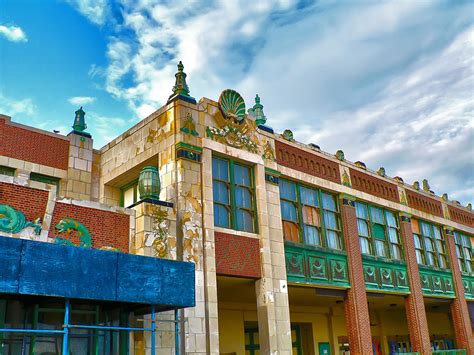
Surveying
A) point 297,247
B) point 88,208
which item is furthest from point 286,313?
point 88,208

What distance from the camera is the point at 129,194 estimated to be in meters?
18.2

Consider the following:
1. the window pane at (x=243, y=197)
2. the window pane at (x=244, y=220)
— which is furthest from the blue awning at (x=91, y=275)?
the window pane at (x=243, y=197)

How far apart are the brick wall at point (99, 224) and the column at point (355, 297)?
32.5 ft

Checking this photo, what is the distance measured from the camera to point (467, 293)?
27.8 meters

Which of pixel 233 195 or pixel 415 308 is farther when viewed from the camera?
Answer: pixel 415 308

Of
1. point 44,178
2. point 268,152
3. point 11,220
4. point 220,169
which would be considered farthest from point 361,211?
point 11,220

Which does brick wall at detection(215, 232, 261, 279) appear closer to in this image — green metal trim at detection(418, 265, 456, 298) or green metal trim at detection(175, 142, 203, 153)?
green metal trim at detection(175, 142, 203, 153)

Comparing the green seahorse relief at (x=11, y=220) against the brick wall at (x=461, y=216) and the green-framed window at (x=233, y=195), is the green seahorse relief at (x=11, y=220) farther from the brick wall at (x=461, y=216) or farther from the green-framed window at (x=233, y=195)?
the brick wall at (x=461, y=216)

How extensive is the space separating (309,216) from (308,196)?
818 mm

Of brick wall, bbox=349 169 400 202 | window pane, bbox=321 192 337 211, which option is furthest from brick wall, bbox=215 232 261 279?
brick wall, bbox=349 169 400 202

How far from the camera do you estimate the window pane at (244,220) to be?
1673cm

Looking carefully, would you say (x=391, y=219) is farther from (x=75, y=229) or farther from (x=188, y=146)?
(x=75, y=229)

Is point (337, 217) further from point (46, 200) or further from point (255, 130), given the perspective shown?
point (46, 200)

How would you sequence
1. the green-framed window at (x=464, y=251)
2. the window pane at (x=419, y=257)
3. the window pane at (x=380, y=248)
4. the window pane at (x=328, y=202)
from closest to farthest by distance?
the window pane at (x=328, y=202), the window pane at (x=380, y=248), the window pane at (x=419, y=257), the green-framed window at (x=464, y=251)
